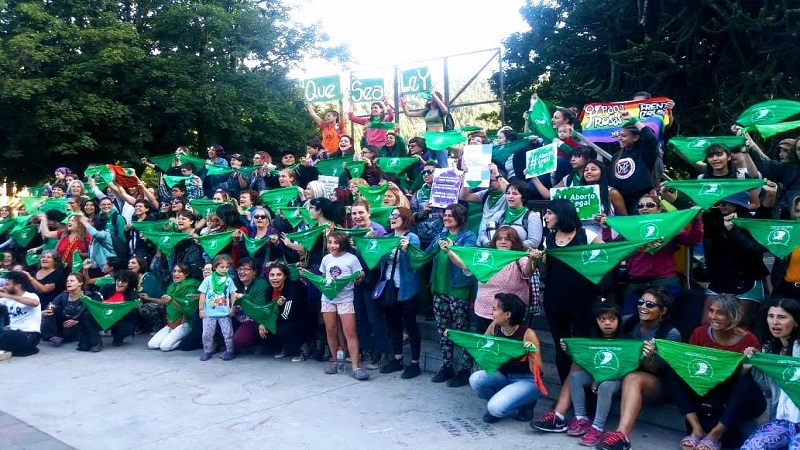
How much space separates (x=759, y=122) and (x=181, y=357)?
24.1ft

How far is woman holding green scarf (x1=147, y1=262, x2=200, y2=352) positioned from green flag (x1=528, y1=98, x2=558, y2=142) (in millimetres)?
4895

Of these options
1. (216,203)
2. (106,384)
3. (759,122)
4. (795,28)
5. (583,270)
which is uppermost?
(795,28)

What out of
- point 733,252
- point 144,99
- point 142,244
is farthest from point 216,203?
point 144,99

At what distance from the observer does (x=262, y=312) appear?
827 centimetres

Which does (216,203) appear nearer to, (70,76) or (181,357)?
(181,357)

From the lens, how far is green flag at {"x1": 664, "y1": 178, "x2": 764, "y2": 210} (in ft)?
19.2

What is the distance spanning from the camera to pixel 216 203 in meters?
10.3

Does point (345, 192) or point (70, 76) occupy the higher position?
point (70, 76)

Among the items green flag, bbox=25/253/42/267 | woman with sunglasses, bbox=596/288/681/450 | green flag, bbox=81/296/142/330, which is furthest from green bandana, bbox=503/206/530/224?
green flag, bbox=25/253/42/267

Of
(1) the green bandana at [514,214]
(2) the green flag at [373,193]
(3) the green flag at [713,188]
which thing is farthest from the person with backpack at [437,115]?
(3) the green flag at [713,188]

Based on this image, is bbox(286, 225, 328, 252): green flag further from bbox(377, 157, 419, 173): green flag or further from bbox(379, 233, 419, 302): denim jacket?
bbox(377, 157, 419, 173): green flag

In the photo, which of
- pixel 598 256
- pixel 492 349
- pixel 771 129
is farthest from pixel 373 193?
pixel 771 129

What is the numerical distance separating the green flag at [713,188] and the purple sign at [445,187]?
8.54 ft

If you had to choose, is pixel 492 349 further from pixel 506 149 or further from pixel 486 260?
pixel 506 149
